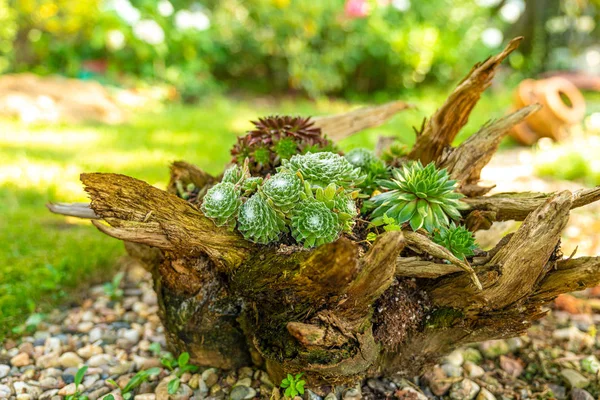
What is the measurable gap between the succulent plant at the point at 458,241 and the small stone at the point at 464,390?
0.64 metres

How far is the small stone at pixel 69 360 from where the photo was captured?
2242 mm

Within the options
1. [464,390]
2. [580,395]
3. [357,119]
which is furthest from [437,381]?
[357,119]

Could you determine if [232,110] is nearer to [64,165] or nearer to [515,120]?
[64,165]

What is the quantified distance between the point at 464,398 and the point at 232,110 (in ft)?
22.1

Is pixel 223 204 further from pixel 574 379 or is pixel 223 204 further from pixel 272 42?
pixel 272 42

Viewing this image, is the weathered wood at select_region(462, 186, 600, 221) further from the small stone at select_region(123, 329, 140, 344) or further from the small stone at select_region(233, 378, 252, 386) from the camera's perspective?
the small stone at select_region(123, 329, 140, 344)

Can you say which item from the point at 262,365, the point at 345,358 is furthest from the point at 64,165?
the point at 345,358

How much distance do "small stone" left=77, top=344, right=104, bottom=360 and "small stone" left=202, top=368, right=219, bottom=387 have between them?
1.92 feet

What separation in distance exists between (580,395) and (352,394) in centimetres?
95

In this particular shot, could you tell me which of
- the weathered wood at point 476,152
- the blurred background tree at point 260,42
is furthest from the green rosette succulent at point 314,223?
the blurred background tree at point 260,42

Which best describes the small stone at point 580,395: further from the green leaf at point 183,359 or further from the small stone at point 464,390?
the green leaf at point 183,359

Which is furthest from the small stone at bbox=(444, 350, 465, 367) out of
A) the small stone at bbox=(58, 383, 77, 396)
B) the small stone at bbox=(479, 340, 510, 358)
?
the small stone at bbox=(58, 383, 77, 396)

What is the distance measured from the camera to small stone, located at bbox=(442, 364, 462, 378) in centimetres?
219

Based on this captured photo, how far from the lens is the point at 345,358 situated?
1705 millimetres
